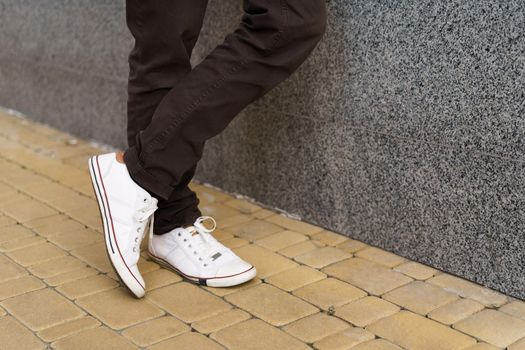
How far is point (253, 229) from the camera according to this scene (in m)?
2.76

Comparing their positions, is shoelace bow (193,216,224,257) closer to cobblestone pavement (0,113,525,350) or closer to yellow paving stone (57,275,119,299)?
cobblestone pavement (0,113,525,350)

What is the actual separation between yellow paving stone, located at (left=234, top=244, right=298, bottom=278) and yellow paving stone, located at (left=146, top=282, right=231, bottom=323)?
215mm

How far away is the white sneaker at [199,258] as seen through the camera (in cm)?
230

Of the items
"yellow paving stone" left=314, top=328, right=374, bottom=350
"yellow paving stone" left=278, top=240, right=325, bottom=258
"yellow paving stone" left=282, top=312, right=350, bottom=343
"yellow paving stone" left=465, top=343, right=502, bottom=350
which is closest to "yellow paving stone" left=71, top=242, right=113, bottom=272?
"yellow paving stone" left=278, top=240, right=325, bottom=258

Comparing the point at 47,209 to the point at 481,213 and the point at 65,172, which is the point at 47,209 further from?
the point at 481,213

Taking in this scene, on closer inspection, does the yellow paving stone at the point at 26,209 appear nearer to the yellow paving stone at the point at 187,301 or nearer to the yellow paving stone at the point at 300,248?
the yellow paving stone at the point at 187,301

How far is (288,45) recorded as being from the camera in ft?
6.94

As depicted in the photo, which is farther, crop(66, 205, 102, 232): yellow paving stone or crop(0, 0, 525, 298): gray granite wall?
crop(66, 205, 102, 232): yellow paving stone

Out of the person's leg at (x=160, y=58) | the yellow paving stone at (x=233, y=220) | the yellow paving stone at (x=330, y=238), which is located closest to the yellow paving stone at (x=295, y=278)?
the yellow paving stone at (x=330, y=238)

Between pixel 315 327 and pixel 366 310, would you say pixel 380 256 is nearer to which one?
pixel 366 310

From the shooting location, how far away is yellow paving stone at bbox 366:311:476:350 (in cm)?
199

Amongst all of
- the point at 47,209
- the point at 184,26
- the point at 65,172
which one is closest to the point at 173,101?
the point at 184,26

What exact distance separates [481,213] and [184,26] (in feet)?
3.37

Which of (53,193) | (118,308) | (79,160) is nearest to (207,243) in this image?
(118,308)
